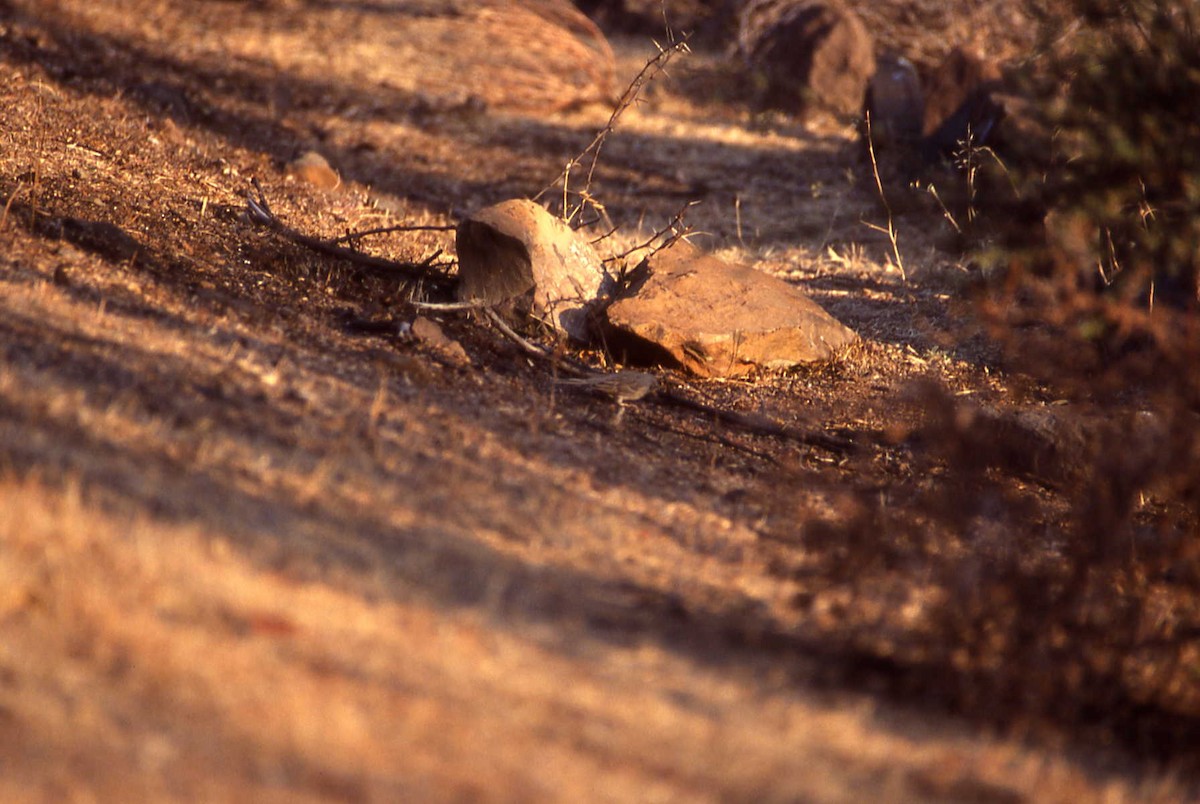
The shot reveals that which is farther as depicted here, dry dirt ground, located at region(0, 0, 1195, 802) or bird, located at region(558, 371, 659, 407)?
bird, located at region(558, 371, 659, 407)

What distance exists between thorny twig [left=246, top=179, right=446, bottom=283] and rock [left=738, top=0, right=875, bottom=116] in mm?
8267

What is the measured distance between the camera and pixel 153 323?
5547 millimetres

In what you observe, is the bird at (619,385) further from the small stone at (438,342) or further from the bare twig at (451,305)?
the bare twig at (451,305)

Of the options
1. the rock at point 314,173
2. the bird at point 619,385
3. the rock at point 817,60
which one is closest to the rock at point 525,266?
the bird at point 619,385

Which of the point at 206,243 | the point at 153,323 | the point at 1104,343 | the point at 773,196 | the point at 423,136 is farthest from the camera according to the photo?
the point at 423,136

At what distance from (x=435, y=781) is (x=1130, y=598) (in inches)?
103

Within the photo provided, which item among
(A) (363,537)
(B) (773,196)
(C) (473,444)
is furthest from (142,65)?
(A) (363,537)

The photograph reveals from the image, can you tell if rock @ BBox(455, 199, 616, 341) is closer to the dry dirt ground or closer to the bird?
the dry dirt ground

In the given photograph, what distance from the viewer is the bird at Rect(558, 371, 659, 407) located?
6184mm

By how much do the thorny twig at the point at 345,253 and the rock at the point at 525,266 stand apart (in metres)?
0.25

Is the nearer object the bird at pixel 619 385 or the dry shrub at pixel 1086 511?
the dry shrub at pixel 1086 511

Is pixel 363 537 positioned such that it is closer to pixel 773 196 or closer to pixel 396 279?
pixel 396 279

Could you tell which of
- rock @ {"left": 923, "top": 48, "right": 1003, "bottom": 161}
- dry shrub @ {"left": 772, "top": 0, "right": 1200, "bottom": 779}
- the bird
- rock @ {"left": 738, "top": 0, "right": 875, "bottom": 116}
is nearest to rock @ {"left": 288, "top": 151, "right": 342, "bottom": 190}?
the bird

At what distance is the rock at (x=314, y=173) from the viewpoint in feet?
31.6
